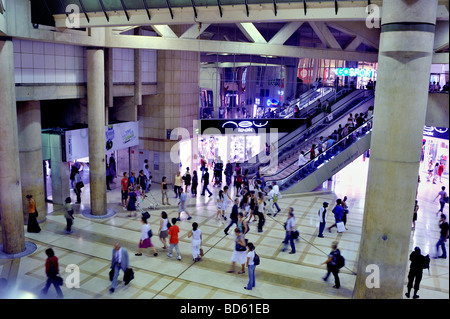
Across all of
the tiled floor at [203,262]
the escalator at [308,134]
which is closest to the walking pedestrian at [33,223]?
the tiled floor at [203,262]

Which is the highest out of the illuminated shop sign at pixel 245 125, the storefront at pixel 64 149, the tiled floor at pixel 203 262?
the illuminated shop sign at pixel 245 125

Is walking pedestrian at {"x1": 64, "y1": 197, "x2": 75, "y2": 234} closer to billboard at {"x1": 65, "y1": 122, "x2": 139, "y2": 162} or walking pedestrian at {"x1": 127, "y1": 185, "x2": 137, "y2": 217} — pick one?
walking pedestrian at {"x1": 127, "y1": 185, "x2": 137, "y2": 217}

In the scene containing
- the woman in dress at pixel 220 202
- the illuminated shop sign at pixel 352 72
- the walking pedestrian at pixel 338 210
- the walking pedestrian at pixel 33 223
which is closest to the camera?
the walking pedestrian at pixel 33 223

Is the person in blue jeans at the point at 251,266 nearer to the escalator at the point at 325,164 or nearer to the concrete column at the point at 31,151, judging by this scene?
the concrete column at the point at 31,151

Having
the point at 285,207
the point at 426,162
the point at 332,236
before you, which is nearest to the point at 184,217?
the point at 285,207

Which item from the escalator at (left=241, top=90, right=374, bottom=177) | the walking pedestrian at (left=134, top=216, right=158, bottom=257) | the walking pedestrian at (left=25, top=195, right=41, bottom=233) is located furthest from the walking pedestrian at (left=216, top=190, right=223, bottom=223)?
the escalator at (left=241, top=90, right=374, bottom=177)

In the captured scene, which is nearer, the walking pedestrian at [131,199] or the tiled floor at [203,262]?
the tiled floor at [203,262]

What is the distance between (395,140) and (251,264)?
4411 mm

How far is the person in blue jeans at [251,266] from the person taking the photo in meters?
9.98

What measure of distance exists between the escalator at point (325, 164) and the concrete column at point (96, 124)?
8.12 meters

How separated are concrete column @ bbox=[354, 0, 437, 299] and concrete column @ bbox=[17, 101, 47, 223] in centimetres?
1179

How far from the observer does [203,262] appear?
11992mm

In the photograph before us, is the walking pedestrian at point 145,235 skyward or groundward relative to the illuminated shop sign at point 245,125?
groundward

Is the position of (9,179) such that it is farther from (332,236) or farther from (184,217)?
(332,236)
